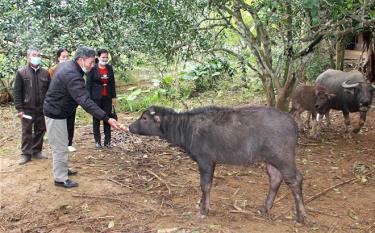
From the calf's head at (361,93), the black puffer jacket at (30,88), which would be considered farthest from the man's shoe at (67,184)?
the calf's head at (361,93)

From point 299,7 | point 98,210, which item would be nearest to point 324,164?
point 299,7

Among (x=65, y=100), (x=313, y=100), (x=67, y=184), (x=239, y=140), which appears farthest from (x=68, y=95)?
(x=313, y=100)

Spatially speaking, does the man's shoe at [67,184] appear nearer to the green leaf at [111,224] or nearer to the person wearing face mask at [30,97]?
the green leaf at [111,224]

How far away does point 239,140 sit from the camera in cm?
559

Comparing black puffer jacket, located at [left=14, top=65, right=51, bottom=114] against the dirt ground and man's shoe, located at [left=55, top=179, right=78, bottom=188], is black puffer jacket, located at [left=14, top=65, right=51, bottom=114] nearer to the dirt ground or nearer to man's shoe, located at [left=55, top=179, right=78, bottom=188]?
the dirt ground

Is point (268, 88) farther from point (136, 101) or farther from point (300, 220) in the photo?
point (136, 101)

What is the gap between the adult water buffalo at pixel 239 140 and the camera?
18.0 ft

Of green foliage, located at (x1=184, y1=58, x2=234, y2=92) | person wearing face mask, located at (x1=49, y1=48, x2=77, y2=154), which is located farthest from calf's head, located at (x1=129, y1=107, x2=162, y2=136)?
green foliage, located at (x1=184, y1=58, x2=234, y2=92)

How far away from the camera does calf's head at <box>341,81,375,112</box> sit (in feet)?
31.1

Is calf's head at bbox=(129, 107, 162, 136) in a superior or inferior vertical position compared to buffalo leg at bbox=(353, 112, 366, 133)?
superior

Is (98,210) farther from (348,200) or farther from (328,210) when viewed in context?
(348,200)

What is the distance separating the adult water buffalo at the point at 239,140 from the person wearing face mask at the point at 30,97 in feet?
8.71

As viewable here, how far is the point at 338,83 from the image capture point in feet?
35.1

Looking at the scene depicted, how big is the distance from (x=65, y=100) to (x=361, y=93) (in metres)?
6.57
